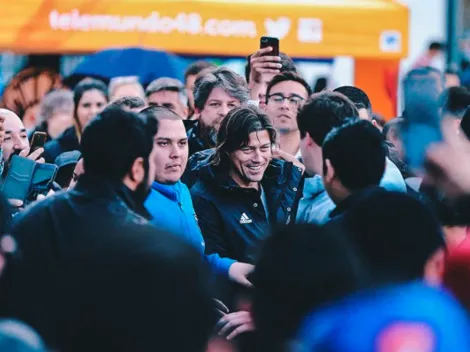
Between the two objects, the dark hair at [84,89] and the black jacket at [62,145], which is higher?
the dark hair at [84,89]

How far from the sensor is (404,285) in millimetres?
2943

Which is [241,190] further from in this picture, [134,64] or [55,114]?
[134,64]

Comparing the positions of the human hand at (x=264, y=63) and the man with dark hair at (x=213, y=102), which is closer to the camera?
the human hand at (x=264, y=63)

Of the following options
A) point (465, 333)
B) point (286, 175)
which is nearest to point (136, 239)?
point (465, 333)

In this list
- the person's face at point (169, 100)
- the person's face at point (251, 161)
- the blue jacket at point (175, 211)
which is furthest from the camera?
the person's face at point (169, 100)

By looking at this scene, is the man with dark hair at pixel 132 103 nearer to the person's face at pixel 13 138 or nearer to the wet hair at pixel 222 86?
the person's face at pixel 13 138

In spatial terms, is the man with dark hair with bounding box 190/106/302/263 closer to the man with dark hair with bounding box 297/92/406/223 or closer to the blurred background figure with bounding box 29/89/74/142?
the man with dark hair with bounding box 297/92/406/223

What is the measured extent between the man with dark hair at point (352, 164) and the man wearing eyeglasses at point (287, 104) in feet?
7.73

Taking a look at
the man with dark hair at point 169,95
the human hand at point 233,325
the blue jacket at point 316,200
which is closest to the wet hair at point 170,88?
the man with dark hair at point 169,95

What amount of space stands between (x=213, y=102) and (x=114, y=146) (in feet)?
9.27

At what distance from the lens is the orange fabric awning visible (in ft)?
32.0

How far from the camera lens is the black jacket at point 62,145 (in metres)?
7.71

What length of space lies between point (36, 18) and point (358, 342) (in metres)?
7.47

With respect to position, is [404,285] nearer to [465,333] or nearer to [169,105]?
[465,333]
